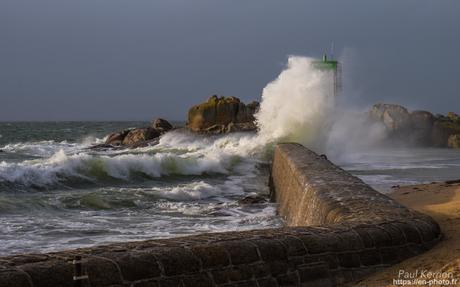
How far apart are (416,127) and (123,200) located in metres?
31.8

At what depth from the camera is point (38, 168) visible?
16.2m

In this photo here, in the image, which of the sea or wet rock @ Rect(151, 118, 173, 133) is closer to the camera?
the sea

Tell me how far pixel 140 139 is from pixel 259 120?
33.6 ft

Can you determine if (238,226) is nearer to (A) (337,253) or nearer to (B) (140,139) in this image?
(A) (337,253)

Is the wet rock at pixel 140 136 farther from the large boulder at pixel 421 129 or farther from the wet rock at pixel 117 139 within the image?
the large boulder at pixel 421 129

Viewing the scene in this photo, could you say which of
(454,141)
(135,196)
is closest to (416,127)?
(454,141)

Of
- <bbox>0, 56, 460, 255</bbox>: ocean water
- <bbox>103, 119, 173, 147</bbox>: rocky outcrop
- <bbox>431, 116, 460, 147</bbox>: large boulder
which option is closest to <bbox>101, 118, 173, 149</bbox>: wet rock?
<bbox>103, 119, 173, 147</bbox>: rocky outcrop

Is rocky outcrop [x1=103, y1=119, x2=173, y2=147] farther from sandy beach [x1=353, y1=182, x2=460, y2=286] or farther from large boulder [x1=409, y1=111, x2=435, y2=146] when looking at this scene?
sandy beach [x1=353, y1=182, x2=460, y2=286]

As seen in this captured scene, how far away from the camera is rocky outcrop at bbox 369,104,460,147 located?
39.6 metres

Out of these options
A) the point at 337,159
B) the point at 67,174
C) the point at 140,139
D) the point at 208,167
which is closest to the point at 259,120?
the point at 337,159

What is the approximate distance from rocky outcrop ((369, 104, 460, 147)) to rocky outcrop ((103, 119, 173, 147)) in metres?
15.2

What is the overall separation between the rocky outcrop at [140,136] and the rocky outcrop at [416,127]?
1518 cm

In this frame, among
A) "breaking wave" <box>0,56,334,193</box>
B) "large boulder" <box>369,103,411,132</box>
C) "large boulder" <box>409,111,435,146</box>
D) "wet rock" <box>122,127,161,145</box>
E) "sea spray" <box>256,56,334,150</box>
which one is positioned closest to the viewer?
"breaking wave" <box>0,56,334,193</box>

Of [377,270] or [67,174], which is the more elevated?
[377,270]
